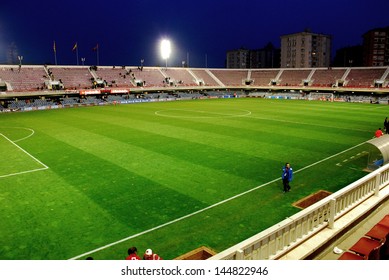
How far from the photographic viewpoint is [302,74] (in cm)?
8731

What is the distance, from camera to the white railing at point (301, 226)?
7078 mm

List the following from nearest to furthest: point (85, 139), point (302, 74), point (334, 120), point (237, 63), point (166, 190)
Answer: point (166, 190)
point (85, 139)
point (334, 120)
point (302, 74)
point (237, 63)

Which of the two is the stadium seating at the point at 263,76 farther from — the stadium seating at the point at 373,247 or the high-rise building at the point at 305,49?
the stadium seating at the point at 373,247

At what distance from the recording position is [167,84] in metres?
83.4

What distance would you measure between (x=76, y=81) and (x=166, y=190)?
206ft

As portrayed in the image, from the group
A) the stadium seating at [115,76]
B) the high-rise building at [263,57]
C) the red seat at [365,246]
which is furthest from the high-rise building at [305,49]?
the red seat at [365,246]

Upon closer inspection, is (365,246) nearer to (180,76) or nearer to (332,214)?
(332,214)

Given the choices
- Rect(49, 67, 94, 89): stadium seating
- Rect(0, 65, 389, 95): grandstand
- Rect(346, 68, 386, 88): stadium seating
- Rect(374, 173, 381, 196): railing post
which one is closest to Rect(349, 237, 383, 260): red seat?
Rect(374, 173, 381, 196): railing post

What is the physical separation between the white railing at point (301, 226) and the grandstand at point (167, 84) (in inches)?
2245

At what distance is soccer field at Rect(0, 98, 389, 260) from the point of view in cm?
1136

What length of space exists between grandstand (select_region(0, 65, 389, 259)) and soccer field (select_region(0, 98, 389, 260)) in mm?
34413

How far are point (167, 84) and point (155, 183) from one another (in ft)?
227
